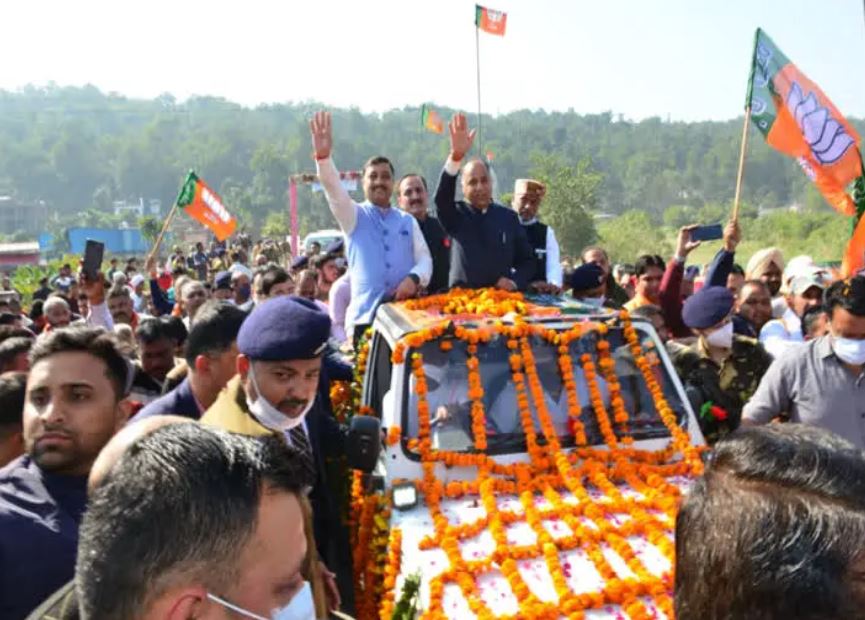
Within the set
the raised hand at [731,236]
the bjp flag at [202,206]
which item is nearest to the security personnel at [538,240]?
the raised hand at [731,236]

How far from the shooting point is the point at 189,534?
140cm

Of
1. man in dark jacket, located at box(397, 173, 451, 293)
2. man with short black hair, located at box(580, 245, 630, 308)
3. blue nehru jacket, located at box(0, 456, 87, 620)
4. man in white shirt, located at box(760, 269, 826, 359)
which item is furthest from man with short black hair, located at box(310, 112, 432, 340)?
blue nehru jacket, located at box(0, 456, 87, 620)

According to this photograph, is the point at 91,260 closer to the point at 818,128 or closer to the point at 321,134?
the point at 321,134

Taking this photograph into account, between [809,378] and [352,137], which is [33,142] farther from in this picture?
[809,378]

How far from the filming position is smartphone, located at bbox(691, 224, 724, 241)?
641 centimetres

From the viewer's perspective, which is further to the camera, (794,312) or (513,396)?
(794,312)

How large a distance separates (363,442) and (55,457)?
1.29 metres

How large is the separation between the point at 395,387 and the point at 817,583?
114 inches

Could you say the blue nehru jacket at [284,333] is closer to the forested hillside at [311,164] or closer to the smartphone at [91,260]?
the smartphone at [91,260]

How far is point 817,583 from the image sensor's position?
122 centimetres

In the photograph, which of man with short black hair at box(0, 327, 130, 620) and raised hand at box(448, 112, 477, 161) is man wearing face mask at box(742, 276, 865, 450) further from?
man with short black hair at box(0, 327, 130, 620)

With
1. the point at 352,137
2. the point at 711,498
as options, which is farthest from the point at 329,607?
the point at 352,137

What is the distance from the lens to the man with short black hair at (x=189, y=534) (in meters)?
1.38

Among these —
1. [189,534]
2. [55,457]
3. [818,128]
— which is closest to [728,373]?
[818,128]
